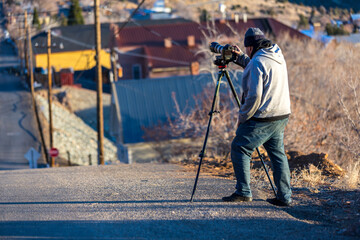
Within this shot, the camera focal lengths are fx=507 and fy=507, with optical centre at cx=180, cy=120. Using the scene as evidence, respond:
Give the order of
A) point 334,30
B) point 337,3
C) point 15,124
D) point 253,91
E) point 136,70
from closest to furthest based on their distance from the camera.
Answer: point 253,91 → point 337,3 → point 334,30 → point 15,124 → point 136,70

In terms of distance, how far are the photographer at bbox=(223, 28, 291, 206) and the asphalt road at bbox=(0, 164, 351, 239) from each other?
1.28 ft

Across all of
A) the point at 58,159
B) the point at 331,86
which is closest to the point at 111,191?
the point at 331,86

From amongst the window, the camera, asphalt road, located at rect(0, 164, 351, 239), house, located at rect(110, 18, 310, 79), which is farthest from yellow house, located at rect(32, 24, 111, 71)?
the camera

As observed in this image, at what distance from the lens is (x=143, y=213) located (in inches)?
224

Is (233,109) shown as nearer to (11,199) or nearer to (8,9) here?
(11,199)

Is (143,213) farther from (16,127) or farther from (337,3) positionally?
(16,127)

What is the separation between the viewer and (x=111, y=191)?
6.95m

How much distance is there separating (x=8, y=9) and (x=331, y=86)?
17.9 meters

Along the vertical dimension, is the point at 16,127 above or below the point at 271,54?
below

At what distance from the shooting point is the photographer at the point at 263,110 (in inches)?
217

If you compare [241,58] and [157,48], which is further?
[157,48]

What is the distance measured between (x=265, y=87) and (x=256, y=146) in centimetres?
67

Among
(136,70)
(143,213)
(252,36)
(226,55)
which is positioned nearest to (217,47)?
(226,55)

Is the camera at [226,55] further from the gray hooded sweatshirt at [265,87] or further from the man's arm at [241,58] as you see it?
the gray hooded sweatshirt at [265,87]
